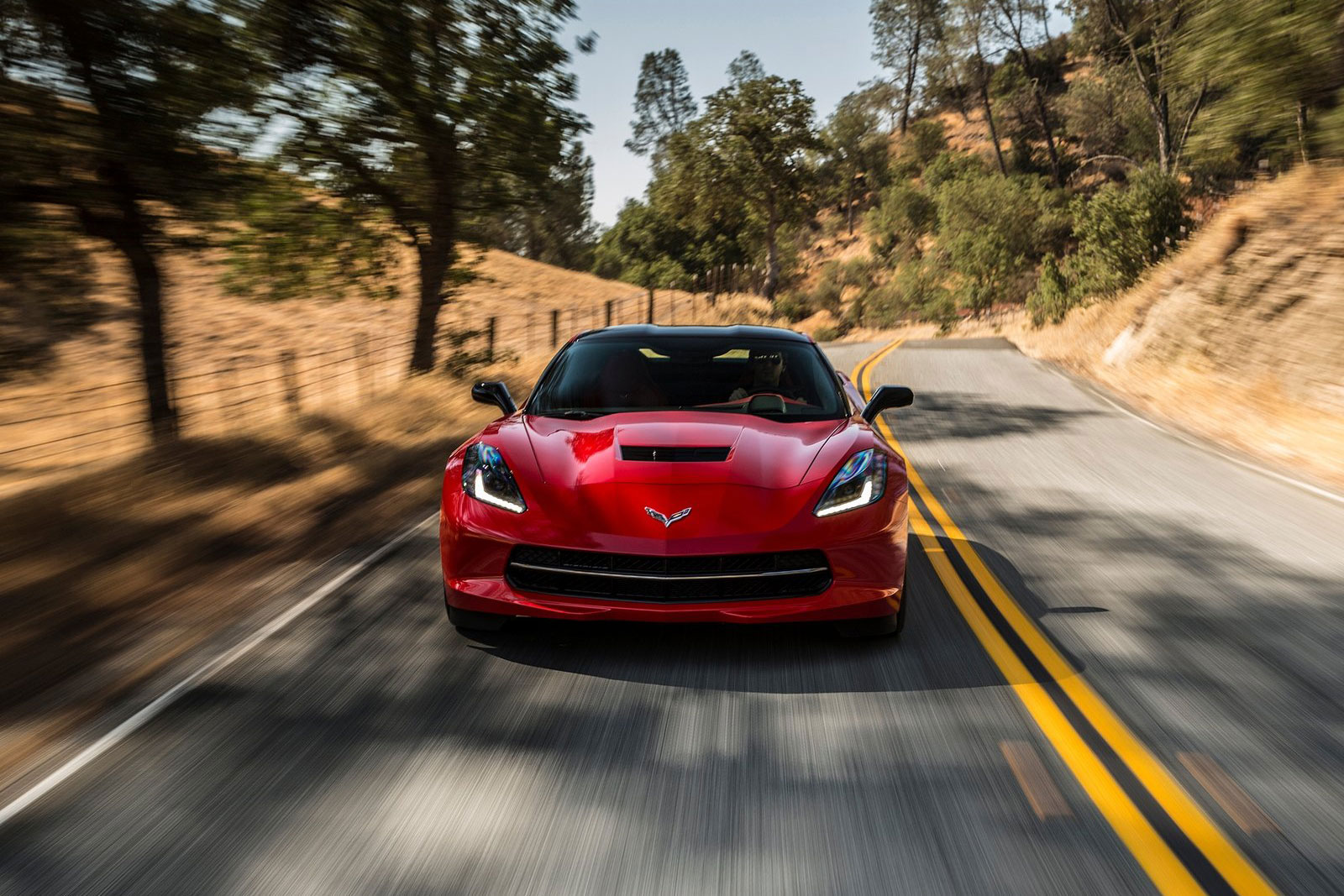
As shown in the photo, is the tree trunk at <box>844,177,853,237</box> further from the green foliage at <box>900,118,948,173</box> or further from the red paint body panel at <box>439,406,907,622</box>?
the red paint body panel at <box>439,406,907,622</box>

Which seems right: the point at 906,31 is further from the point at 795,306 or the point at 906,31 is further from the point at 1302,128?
the point at 1302,128

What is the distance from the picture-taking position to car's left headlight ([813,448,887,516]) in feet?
15.3

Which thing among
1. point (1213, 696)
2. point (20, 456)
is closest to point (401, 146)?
point (20, 456)

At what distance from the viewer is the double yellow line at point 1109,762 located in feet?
9.67

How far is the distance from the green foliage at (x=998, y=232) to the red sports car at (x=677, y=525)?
4900 centimetres

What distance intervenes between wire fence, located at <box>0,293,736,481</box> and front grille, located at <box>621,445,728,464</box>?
6168mm

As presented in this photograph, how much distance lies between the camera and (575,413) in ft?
18.4

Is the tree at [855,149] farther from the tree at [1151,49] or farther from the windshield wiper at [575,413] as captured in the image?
the windshield wiper at [575,413]

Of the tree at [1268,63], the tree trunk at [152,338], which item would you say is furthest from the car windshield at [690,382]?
the tree at [1268,63]

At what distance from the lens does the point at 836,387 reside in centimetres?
603

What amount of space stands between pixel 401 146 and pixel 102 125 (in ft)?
24.3

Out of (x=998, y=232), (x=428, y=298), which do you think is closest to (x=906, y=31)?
(x=998, y=232)

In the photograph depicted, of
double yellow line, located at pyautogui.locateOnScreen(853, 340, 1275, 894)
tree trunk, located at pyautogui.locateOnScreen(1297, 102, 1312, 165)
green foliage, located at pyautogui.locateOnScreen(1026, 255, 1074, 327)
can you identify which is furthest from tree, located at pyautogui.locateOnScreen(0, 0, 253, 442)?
green foliage, located at pyautogui.locateOnScreen(1026, 255, 1074, 327)

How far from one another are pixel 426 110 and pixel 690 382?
9758 millimetres
